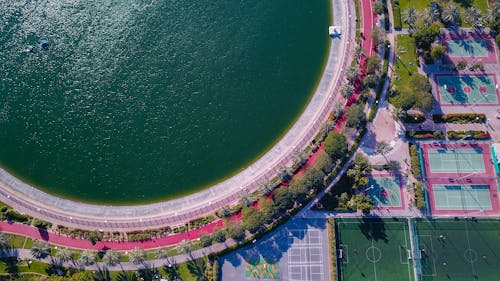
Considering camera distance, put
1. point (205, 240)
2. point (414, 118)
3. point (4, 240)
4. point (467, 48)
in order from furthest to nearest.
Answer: point (467, 48) → point (414, 118) → point (4, 240) → point (205, 240)

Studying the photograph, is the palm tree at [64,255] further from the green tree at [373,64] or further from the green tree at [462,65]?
the green tree at [462,65]

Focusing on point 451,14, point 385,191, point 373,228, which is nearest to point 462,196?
point 385,191

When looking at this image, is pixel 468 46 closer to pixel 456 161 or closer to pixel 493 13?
pixel 493 13

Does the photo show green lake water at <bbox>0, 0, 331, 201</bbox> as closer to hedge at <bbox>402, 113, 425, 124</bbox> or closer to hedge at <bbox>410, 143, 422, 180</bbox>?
hedge at <bbox>402, 113, 425, 124</bbox>

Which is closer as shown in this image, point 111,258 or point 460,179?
point 111,258

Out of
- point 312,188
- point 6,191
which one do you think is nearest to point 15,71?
point 6,191

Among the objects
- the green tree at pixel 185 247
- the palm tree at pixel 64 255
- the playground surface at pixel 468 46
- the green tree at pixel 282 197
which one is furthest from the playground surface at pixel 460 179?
the palm tree at pixel 64 255
